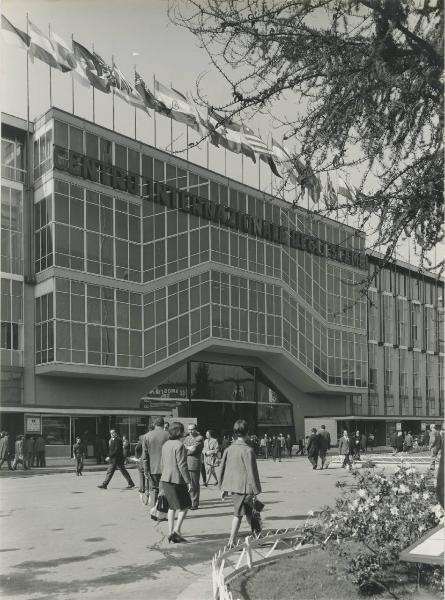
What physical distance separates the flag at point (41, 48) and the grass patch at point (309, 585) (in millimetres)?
29928

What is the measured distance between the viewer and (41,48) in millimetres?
33688

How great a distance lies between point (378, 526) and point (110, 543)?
458cm

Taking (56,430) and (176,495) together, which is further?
(56,430)

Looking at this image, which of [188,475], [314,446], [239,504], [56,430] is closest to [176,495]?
[188,475]

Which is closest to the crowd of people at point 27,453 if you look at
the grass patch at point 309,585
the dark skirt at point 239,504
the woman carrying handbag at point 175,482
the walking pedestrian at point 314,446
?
the walking pedestrian at point 314,446

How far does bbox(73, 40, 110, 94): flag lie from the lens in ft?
112

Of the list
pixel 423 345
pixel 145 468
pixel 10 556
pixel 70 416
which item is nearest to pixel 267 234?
pixel 70 416

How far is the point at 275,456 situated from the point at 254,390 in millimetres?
14332

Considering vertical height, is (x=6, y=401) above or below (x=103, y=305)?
below

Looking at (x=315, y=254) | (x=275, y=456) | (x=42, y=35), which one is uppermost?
(x=42, y=35)

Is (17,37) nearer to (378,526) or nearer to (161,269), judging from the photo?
(161,269)

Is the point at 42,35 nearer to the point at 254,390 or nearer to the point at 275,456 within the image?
the point at 275,456

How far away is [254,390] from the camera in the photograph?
177ft

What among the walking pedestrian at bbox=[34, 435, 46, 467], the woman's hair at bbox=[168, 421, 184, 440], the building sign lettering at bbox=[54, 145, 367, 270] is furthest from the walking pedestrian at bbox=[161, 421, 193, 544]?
the building sign lettering at bbox=[54, 145, 367, 270]
